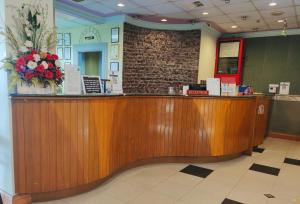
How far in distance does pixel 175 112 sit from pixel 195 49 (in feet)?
10.6

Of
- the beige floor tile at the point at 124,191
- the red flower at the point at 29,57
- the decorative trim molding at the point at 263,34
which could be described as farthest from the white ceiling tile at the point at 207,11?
the beige floor tile at the point at 124,191

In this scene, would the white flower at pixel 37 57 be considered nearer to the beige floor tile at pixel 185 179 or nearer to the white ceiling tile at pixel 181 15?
the beige floor tile at pixel 185 179

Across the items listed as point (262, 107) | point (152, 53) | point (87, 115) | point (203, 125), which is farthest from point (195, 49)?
point (87, 115)

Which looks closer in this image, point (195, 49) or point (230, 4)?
point (230, 4)

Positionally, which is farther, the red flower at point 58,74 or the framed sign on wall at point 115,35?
the framed sign on wall at point 115,35

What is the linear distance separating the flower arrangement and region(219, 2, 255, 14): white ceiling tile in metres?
3.77

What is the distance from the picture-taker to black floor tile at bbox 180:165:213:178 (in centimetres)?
323

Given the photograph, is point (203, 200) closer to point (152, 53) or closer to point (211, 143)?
point (211, 143)

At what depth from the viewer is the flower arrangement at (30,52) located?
2.14m

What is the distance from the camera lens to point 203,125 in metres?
3.55

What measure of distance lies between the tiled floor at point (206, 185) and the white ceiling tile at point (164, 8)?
340 cm

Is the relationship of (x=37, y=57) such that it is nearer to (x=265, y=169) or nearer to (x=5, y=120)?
(x=5, y=120)

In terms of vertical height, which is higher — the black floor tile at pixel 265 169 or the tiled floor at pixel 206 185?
the tiled floor at pixel 206 185

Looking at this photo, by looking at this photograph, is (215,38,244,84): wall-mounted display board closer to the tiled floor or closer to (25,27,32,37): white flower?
the tiled floor
